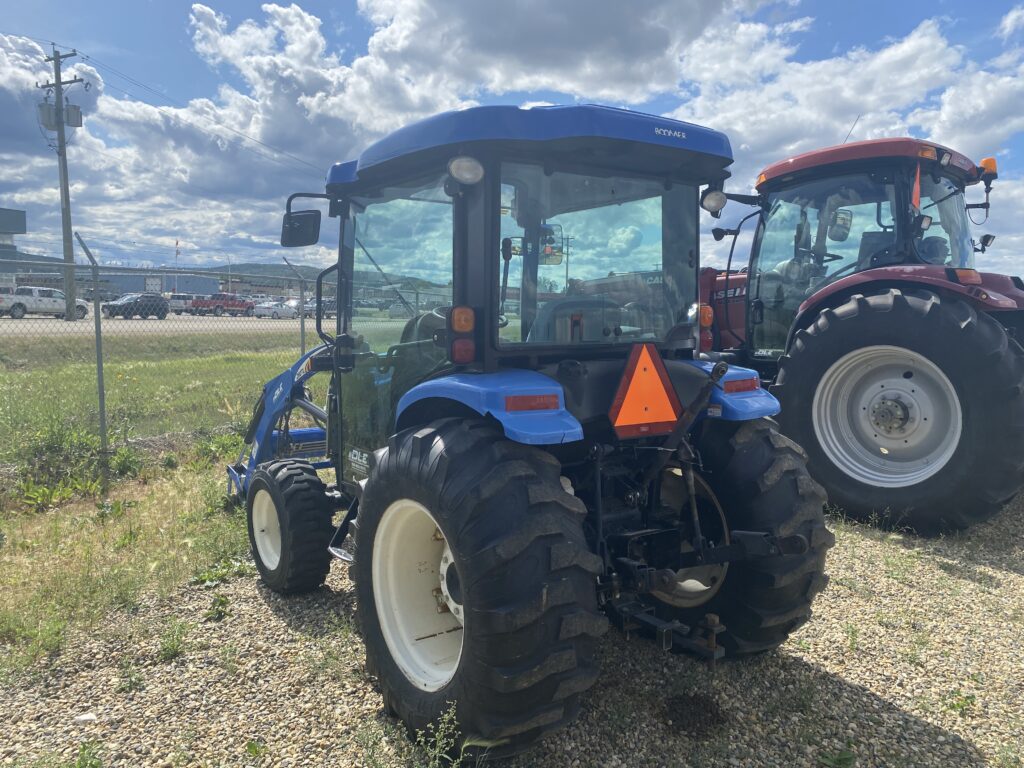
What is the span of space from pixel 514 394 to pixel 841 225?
4.92 m

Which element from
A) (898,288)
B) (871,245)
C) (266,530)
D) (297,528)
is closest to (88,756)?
(297,528)

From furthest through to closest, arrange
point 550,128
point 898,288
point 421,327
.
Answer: point 898,288
point 421,327
point 550,128

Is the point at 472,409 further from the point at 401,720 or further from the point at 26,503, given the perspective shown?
the point at 26,503

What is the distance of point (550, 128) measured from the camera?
2650 mm

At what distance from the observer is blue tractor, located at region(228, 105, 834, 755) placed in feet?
7.71

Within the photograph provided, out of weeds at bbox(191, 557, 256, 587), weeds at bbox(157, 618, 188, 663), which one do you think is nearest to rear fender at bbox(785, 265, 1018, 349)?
weeds at bbox(191, 557, 256, 587)

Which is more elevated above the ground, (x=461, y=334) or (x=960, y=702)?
(x=461, y=334)

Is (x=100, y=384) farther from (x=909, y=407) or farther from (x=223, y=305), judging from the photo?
(x=223, y=305)

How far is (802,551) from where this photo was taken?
8.92ft

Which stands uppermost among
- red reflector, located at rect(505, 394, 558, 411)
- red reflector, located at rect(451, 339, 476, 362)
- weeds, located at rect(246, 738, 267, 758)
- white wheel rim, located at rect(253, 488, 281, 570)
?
red reflector, located at rect(451, 339, 476, 362)

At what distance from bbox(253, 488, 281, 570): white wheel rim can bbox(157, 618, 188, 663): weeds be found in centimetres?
65

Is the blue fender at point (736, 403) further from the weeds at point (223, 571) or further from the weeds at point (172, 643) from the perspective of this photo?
the weeds at point (223, 571)

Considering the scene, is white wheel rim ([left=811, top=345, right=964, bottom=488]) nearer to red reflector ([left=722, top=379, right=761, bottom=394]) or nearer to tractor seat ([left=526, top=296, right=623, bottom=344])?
red reflector ([left=722, top=379, right=761, bottom=394])

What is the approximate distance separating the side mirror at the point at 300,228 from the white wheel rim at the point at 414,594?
175 cm
